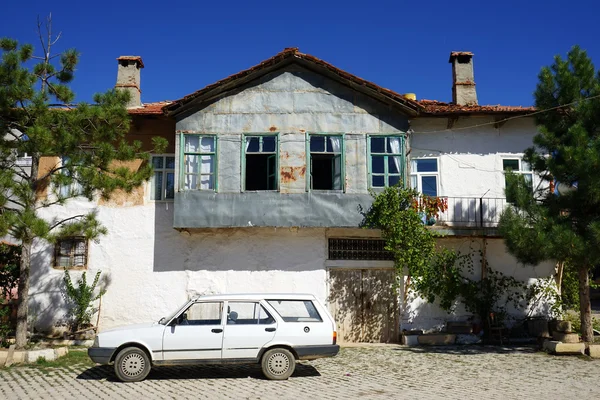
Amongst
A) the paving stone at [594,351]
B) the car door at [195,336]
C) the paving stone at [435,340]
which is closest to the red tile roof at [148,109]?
the car door at [195,336]

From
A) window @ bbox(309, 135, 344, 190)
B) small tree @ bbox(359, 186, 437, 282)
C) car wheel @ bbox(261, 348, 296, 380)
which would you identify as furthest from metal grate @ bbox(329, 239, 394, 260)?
car wheel @ bbox(261, 348, 296, 380)

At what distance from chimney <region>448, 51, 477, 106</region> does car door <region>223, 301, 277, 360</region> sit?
10894 mm

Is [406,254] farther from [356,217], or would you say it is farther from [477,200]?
[477,200]

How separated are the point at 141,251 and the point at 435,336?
8.63 m

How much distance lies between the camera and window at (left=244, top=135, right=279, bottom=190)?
15.3m

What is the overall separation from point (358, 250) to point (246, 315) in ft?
20.9

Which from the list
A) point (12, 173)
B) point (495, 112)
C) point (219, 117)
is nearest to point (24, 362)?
point (12, 173)

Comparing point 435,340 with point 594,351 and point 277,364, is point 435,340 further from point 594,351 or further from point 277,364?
point 277,364

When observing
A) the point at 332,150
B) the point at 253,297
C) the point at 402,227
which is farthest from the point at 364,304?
the point at 253,297

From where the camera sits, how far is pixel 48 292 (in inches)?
609

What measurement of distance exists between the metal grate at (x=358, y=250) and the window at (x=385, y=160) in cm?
178

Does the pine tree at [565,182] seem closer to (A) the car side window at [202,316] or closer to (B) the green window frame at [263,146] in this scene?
Result: (B) the green window frame at [263,146]

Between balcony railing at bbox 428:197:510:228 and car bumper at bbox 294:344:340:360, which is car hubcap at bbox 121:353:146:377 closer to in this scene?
car bumper at bbox 294:344:340:360

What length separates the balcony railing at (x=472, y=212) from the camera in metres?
15.6
